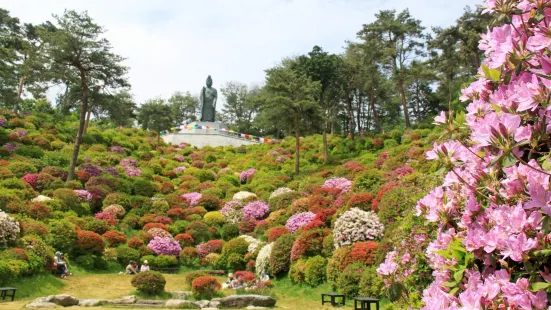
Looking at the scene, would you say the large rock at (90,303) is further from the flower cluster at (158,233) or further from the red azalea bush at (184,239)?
the red azalea bush at (184,239)

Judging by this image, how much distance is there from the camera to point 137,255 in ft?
65.5

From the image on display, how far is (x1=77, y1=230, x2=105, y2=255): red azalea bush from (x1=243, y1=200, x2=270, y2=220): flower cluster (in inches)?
310

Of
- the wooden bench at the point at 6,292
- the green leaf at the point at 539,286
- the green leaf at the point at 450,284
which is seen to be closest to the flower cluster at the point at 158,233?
the wooden bench at the point at 6,292

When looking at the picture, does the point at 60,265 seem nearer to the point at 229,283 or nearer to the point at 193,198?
the point at 229,283

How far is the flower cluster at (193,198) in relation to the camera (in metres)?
27.7

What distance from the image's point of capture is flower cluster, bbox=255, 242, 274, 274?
18.2 metres

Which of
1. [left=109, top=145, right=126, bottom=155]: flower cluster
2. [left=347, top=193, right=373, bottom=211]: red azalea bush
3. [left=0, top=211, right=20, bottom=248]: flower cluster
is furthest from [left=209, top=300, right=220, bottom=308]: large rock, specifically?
[left=109, top=145, right=126, bottom=155]: flower cluster

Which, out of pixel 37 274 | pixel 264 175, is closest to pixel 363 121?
pixel 264 175

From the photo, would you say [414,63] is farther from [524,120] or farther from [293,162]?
[524,120]

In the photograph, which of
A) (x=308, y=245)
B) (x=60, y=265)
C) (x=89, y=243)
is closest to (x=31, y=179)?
(x=89, y=243)

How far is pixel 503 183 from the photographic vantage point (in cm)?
229

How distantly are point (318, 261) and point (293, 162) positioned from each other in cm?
1993

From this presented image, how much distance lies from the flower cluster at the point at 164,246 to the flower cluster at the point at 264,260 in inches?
165

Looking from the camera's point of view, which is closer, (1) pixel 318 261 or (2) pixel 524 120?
(2) pixel 524 120
